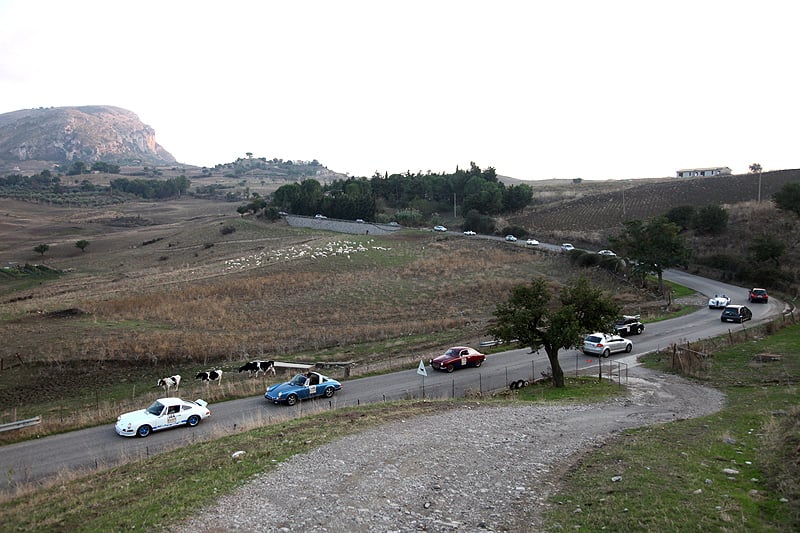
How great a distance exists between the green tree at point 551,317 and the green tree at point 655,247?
2906 cm

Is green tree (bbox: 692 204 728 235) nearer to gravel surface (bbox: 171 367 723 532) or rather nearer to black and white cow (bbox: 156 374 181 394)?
gravel surface (bbox: 171 367 723 532)

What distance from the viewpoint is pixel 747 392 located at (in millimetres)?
23109

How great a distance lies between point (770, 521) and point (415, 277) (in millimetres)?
49554

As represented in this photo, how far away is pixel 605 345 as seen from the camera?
32875mm

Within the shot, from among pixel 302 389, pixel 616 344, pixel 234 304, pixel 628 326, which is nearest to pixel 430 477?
pixel 302 389

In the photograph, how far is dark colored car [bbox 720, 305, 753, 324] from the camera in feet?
132

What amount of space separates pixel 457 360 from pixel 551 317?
7.05m

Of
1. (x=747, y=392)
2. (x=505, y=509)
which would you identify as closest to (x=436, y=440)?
(x=505, y=509)

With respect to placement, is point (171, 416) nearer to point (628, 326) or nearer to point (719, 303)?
A: point (628, 326)

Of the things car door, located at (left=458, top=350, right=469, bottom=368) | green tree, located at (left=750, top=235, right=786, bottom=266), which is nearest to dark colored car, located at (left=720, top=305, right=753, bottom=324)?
green tree, located at (left=750, top=235, right=786, bottom=266)

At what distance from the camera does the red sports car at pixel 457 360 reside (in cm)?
2967

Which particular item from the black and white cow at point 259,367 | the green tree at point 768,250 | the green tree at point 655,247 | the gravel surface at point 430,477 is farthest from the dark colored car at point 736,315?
the black and white cow at point 259,367

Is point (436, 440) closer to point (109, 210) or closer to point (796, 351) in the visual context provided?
point (796, 351)

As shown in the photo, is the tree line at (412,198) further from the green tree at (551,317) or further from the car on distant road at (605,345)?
the green tree at (551,317)
